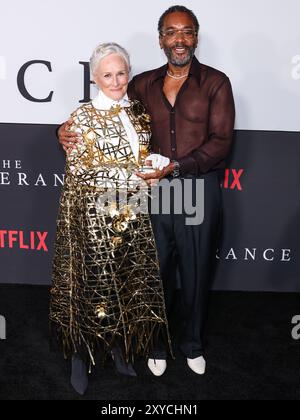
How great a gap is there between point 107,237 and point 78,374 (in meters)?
0.69

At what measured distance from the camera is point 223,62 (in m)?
3.08

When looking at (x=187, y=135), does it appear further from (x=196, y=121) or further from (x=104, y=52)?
(x=104, y=52)

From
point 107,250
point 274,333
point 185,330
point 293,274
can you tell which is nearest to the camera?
point 107,250

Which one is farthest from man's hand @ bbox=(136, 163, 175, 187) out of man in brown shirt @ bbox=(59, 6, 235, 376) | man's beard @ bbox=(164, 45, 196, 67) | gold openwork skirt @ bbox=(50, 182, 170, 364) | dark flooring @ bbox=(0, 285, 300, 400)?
dark flooring @ bbox=(0, 285, 300, 400)

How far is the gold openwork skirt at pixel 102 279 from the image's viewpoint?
2289mm

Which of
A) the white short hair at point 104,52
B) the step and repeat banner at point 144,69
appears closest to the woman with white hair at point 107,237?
the white short hair at point 104,52

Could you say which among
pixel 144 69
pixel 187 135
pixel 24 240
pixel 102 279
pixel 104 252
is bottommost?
pixel 24 240

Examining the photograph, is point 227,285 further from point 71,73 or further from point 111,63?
point 111,63

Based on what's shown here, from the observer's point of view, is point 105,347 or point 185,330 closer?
point 105,347

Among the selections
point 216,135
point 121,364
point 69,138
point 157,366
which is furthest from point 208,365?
point 69,138

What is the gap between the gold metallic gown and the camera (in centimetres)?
222

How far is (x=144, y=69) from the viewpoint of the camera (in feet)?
10.2

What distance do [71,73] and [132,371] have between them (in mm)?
1667

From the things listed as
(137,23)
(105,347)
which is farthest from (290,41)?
(105,347)
